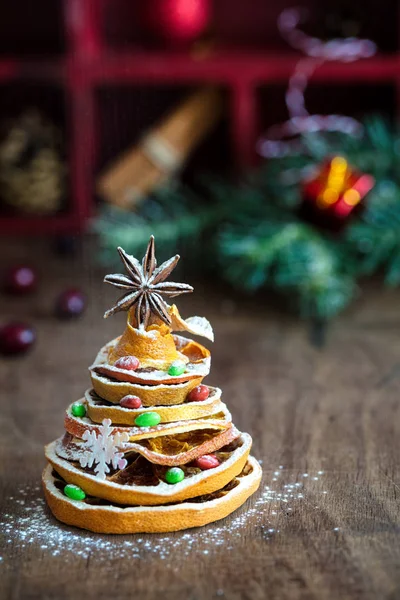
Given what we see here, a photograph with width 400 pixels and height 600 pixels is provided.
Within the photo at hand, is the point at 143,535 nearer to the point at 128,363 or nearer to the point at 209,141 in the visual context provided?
the point at 128,363

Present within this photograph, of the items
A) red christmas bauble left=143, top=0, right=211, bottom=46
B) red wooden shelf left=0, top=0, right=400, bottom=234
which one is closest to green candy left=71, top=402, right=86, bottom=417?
red wooden shelf left=0, top=0, right=400, bottom=234

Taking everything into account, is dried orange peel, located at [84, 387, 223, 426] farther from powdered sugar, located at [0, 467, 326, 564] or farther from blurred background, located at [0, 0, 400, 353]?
blurred background, located at [0, 0, 400, 353]

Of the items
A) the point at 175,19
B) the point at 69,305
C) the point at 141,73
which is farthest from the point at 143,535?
the point at 175,19

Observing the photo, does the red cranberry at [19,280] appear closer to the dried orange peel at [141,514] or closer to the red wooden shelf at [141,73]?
the red wooden shelf at [141,73]

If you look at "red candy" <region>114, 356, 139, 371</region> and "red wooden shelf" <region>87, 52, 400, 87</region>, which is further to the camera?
"red wooden shelf" <region>87, 52, 400, 87</region>

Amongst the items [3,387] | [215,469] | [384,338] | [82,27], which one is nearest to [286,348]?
[384,338]

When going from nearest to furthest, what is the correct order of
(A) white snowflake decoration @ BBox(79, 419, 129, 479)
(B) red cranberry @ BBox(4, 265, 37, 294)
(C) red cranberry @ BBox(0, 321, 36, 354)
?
(A) white snowflake decoration @ BBox(79, 419, 129, 479) → (C) red cranberry @ BBox(0, 321, 36, 354) → (B) red cranberry @ BBox(4, 265, 37, 294)
